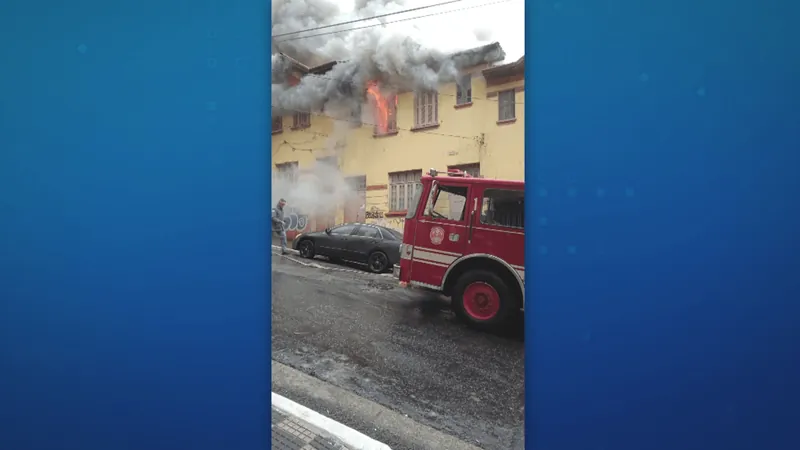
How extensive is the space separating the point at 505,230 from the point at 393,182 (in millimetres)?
1341

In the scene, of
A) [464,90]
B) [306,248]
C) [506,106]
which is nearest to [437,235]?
[506,106]

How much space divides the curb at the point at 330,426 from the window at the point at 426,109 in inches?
131

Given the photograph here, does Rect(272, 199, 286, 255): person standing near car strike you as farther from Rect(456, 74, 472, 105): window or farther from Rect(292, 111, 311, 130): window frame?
Rect(456, 74, 472, 105): window

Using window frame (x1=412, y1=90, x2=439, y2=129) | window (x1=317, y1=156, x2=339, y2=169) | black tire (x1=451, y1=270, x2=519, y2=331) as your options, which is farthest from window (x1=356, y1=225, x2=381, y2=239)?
black tire (x1=451, y1=270, x2=519, y2=331)

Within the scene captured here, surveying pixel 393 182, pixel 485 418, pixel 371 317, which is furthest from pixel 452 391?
pixel 393 182

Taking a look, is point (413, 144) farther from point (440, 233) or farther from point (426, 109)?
point (440, 233)

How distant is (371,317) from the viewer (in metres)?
3.64

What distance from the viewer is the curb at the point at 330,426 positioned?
162 centimetres

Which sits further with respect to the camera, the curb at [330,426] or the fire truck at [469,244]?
the fire truck at [469,244]

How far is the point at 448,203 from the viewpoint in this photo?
3.82 m

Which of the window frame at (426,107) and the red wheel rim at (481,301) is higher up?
the window frame at (426,107)

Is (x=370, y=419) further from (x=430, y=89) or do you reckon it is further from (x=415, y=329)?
(x=430, y=89)

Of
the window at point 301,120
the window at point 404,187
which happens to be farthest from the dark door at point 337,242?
the window at point 301,120

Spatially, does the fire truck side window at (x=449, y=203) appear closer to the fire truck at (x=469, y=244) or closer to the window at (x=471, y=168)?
Answer: the fire truck at (x=469, y=244)
